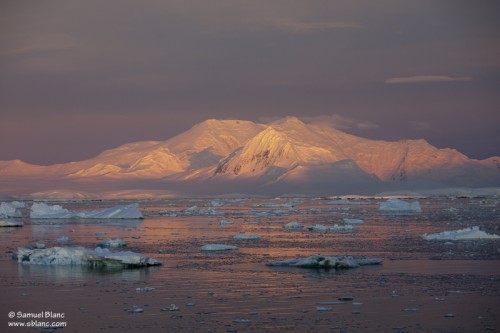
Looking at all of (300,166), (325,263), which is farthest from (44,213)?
(300,166)

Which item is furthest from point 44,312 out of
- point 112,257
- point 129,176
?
point 129,176

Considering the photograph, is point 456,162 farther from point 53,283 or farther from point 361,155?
point 53,283

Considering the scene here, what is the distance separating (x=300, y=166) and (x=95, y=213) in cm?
10097

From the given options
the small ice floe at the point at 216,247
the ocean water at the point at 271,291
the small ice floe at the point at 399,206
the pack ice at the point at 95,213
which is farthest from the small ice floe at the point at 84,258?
the small ice floe at the point at 399,206

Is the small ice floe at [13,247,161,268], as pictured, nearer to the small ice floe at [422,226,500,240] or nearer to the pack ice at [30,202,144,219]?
the small ice floe at [422,226,500,240]

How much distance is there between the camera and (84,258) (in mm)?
26188

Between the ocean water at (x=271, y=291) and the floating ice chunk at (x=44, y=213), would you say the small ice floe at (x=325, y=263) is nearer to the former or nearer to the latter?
the ocean water at (x=271, y=291)

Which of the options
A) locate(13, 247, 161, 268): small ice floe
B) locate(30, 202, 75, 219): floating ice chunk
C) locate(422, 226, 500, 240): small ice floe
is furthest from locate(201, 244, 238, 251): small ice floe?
locate(30, 202, 75, 219): floating ice chunk

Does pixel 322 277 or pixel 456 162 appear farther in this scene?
pixel 456 162

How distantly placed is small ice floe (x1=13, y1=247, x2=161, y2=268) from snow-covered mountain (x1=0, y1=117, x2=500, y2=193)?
124 m

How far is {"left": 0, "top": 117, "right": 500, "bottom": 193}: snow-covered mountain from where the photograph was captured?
511 ft

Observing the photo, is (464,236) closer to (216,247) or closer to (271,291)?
(216,247)

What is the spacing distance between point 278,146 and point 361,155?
936 inches

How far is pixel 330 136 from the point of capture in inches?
7544
